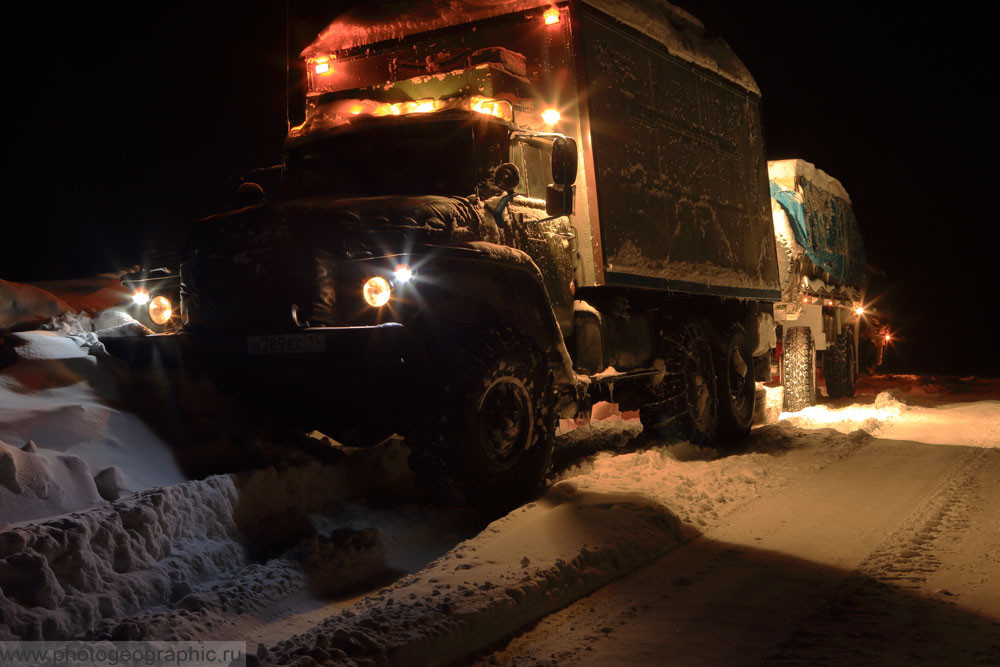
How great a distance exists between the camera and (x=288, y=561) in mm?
5215

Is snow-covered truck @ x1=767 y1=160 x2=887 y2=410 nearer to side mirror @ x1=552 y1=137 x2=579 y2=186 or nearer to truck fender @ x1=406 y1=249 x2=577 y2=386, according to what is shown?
side mirror @ x1=552 y1=137 x2=579 y2=186

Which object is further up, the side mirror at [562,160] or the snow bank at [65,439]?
the side mirror at [562,160]

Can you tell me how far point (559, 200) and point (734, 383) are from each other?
5.52 metres

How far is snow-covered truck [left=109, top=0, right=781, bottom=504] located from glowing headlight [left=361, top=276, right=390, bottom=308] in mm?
13

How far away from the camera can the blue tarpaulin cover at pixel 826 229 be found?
16.0 m

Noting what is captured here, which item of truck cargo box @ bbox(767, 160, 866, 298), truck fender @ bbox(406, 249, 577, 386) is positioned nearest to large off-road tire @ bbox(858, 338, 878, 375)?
truck cargo box @ bbox(767, 160, 866, 298)

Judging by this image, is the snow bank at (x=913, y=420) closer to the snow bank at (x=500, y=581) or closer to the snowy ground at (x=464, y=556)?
the snowy ground at (x=464, y=556)

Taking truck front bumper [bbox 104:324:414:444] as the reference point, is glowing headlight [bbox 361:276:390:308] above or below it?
above

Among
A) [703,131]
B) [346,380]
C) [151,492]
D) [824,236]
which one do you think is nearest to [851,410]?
[824,236]

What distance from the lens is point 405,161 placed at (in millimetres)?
7465

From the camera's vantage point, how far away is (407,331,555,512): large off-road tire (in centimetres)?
616

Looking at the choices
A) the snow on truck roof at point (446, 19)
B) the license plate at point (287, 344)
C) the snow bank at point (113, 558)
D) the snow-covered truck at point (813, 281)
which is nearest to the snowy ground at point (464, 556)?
the snow bank at point (113, 558)

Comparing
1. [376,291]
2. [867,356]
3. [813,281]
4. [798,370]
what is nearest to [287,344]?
[376,291]

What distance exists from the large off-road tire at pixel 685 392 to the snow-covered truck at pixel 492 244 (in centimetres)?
3
